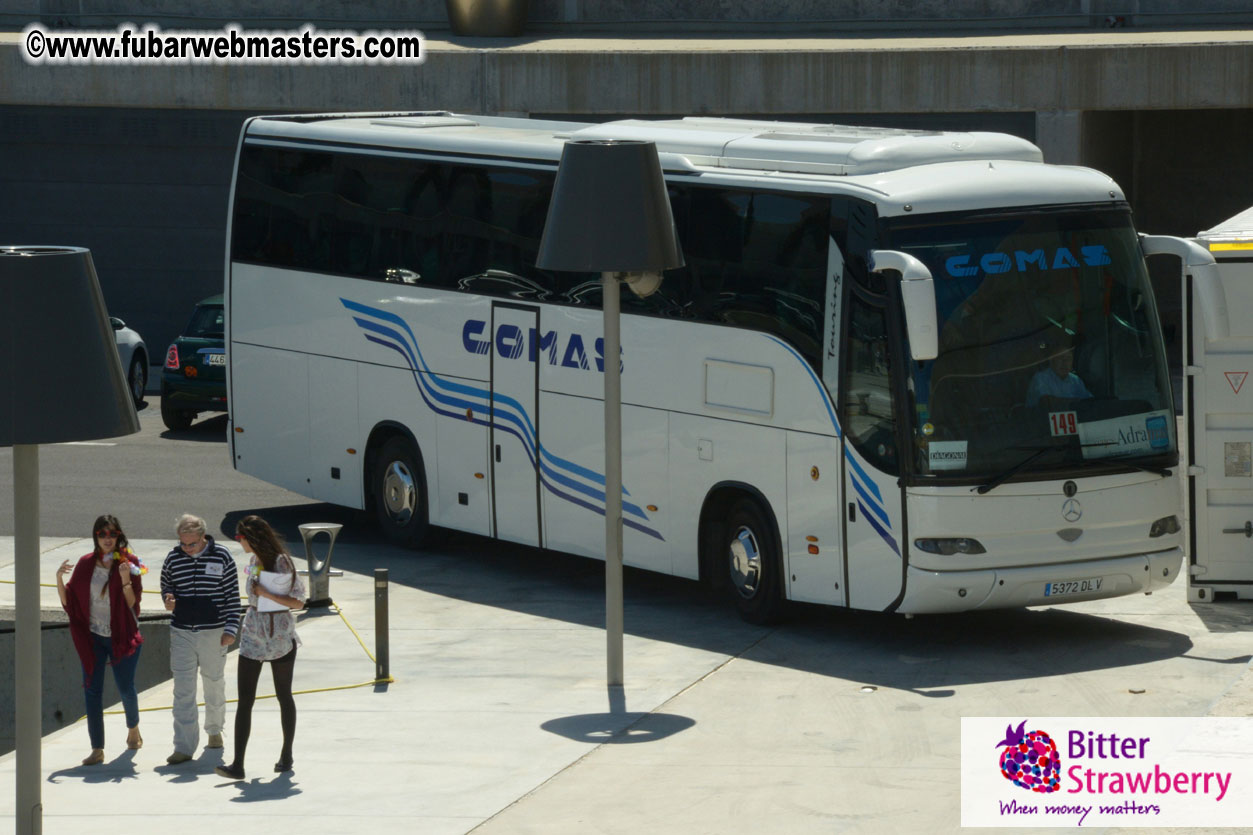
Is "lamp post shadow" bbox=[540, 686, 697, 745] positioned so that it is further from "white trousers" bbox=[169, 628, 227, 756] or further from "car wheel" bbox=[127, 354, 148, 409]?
"car wheel" bbox=[127, 354, 148, 409]

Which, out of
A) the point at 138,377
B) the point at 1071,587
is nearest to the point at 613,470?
the point at 1071,587

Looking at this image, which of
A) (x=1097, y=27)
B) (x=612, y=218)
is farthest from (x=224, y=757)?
(x=1097, y=27)

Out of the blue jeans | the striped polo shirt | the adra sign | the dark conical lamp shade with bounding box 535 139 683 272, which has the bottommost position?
the blue jeans

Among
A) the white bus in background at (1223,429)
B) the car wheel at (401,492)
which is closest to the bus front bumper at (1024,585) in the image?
the white bus in background at (1223,429)

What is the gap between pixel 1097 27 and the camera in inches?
1147

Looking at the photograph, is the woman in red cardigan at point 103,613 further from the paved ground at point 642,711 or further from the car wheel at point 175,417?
the car wheel at point 175,417

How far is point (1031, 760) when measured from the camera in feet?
35.7

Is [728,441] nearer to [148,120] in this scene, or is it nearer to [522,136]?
[522,136]

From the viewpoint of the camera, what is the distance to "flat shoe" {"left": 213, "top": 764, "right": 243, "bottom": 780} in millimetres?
11141

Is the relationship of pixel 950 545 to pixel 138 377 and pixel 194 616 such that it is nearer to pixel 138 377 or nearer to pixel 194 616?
pixel 194 616

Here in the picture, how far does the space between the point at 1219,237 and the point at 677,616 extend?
5113 millimetres

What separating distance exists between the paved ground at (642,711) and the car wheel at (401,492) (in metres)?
1.11

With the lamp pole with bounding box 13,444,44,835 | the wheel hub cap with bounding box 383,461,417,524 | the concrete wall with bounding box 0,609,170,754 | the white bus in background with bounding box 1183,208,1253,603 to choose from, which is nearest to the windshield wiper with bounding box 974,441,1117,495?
the white bus in background with bounding box 1183,208,1253,603

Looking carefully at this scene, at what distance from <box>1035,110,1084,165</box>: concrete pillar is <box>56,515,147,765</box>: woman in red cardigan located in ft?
59.1
